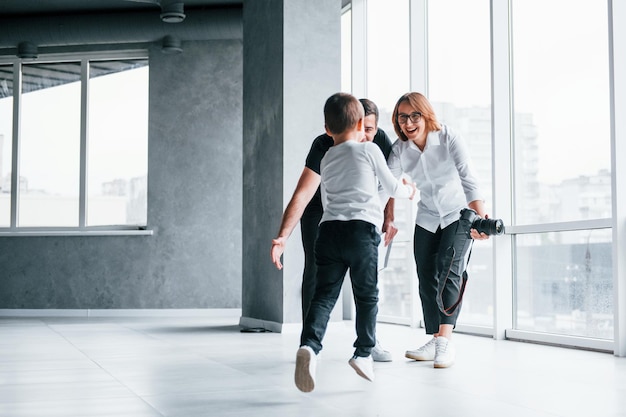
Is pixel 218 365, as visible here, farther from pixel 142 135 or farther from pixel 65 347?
pixel 142 135

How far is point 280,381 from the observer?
3.05m

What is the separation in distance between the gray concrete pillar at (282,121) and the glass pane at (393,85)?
1004mm

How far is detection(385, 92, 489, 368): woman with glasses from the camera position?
11.4 feet

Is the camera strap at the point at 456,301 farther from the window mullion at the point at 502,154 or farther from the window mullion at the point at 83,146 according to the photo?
the window mullion at the point at 83,146

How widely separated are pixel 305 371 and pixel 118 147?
281 inches

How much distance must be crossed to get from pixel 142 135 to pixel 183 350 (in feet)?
17.4

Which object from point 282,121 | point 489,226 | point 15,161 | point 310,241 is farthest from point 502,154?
point 15,161

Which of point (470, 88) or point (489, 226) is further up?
point (470, 88)

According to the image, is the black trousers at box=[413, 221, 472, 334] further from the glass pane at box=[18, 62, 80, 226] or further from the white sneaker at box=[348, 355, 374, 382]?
the glass pane at box=[18, 62, 80, 226]

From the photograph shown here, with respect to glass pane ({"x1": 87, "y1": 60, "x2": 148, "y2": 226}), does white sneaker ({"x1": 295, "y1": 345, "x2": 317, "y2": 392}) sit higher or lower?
lower

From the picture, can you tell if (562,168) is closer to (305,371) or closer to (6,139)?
(305,371)

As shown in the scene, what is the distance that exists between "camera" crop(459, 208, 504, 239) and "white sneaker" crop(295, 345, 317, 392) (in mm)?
967

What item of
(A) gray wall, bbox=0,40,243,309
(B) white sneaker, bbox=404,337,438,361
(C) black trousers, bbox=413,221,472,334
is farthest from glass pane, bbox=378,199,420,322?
(C) black trousers, bbox=413,221,472,334

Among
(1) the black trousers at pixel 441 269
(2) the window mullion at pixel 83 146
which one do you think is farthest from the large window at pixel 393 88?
(2) the window mullion at pixel 83 146
